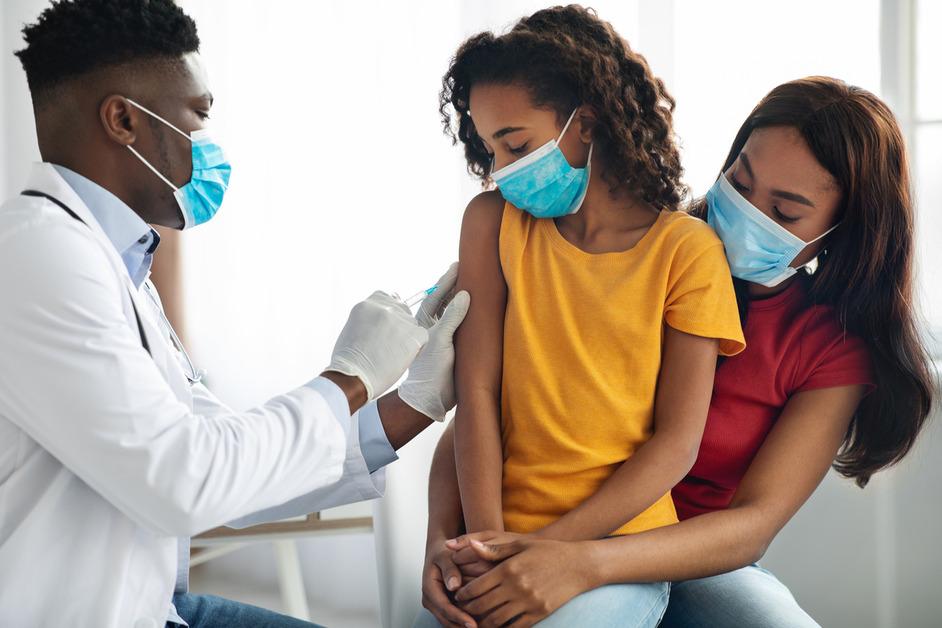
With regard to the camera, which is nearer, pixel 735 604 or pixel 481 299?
pixel 735 604

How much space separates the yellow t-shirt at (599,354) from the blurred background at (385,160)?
1037 mm

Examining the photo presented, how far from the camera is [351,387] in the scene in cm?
130

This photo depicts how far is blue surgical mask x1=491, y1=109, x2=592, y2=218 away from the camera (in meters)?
1.41

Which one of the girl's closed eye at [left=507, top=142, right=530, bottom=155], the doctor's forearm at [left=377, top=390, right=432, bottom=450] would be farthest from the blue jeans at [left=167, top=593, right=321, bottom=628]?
the girl's closed eye at [left=507, top=142, right=530, bottom=155]

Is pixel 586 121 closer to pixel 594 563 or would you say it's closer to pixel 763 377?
pixel 763 377

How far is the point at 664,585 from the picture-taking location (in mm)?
1380

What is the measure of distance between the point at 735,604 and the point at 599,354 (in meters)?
0.44

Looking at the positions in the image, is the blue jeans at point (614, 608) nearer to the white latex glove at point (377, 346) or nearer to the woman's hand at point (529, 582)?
the woman's hand at point (529, 582)

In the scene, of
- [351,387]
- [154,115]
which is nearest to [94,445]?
[351,387]

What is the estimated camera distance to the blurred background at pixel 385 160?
2.23 meters

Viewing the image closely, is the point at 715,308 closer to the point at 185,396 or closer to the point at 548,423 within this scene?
the point at 548,423

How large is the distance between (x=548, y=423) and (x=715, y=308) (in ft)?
1.01

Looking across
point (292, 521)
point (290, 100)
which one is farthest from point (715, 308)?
point (290, 100)

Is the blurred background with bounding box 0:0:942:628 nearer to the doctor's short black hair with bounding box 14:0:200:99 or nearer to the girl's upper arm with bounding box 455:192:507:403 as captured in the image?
the girl's upper arm with bounding box 455:192:507:403
